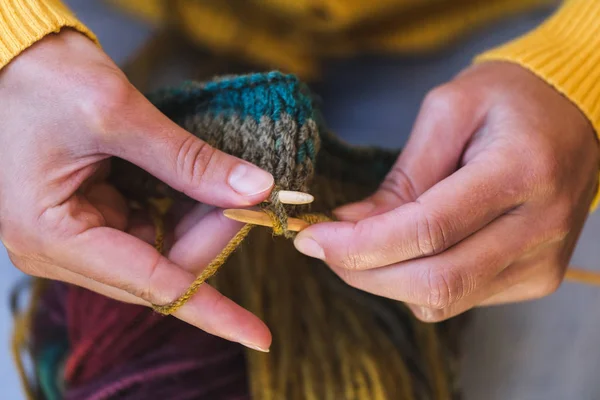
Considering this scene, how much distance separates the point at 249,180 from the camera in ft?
1.70

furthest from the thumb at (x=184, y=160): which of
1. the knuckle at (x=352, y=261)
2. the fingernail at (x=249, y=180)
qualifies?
the knuckle at (x=352, y=261)

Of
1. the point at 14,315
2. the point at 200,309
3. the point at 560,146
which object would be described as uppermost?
the point at 560,146

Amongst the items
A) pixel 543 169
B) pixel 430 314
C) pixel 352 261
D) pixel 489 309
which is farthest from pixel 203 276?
pixel 489 309

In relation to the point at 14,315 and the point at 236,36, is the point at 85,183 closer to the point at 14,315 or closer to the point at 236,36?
the point at 14,315

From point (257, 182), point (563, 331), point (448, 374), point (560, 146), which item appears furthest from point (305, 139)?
point (563, 331)

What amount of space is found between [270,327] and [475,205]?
33cm

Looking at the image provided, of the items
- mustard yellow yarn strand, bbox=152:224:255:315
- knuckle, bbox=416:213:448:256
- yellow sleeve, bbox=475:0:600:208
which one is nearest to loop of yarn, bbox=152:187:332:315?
mustard yellow yarn strand, bbox=152:224:255:315

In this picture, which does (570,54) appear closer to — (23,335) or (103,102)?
(103,102)

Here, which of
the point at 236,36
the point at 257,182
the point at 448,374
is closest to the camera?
the point at 257,182

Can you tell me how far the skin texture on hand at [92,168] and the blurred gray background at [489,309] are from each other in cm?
40

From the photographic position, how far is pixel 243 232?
0.55m

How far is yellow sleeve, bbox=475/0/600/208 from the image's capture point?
2.20ft

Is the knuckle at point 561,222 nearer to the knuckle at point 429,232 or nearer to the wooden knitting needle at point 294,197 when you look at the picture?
the knuckle at point 429,232

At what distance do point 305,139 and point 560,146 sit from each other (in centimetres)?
28
